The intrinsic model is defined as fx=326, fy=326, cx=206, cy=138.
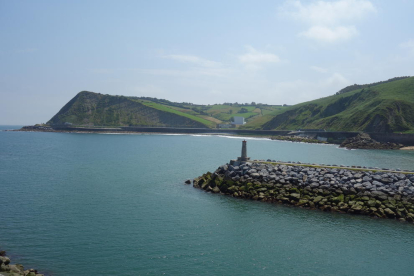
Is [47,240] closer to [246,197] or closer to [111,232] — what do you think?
[111,232]

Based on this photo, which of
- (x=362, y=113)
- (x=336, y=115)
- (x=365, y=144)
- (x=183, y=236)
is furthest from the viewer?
(x=336, y=115)

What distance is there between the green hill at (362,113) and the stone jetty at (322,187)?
8138cm

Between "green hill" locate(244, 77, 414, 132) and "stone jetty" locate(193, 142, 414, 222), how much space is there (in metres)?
81.4

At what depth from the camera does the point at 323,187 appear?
27.5 m

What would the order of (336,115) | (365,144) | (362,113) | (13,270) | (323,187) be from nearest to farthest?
(13,270) → (323,187) → (365,144) → (362,113) → (336,115)

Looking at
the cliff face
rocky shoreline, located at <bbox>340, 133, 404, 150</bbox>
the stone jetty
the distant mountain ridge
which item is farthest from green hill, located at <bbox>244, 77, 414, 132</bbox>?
the stone jetty

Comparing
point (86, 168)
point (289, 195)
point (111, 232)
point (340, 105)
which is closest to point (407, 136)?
point (340, 105)

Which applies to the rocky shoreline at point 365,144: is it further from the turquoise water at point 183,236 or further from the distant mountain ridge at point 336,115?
the turquoise water at point 183,236

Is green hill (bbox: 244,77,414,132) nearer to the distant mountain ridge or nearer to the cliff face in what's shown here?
the distant mountain ridge

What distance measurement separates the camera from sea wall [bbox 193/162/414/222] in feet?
81.3

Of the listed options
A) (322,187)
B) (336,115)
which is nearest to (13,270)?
(322,187)

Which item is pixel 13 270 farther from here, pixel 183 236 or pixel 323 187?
pixel 323 187

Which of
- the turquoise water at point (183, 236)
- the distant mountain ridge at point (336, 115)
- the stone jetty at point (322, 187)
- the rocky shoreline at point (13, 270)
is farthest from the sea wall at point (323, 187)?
the distant mountain ridge at point (336, 115)

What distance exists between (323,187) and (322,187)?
8 cm
